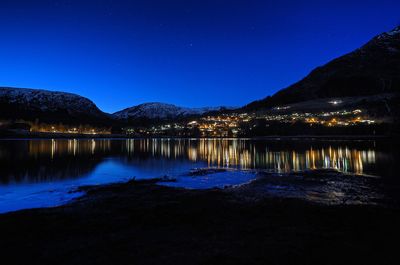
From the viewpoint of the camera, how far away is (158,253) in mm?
7129

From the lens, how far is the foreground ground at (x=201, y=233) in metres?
6.95

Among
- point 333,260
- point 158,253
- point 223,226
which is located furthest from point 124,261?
point 333,260

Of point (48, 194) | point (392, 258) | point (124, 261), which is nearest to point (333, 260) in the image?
point (392, 258)

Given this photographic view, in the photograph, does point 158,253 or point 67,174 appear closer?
point 158,253

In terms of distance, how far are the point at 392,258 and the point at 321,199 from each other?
6385 millimetres

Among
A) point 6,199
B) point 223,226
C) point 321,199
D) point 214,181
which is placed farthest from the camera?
point 214,181

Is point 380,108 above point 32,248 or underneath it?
above

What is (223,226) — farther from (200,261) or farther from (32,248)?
(32,248)

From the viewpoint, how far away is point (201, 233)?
8.61 metres

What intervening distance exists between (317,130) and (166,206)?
144119 millimetres

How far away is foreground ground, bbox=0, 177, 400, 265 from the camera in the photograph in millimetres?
6945

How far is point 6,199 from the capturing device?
46.0 feet

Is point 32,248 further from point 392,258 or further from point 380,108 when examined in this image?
point 380,108

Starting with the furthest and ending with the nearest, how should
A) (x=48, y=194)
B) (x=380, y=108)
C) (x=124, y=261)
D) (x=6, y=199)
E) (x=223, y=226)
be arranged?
(x=380, y=108) < (x=48, y=194) < (x=6, y=199) < (x=223, y=226) < (x=124, y=261)
